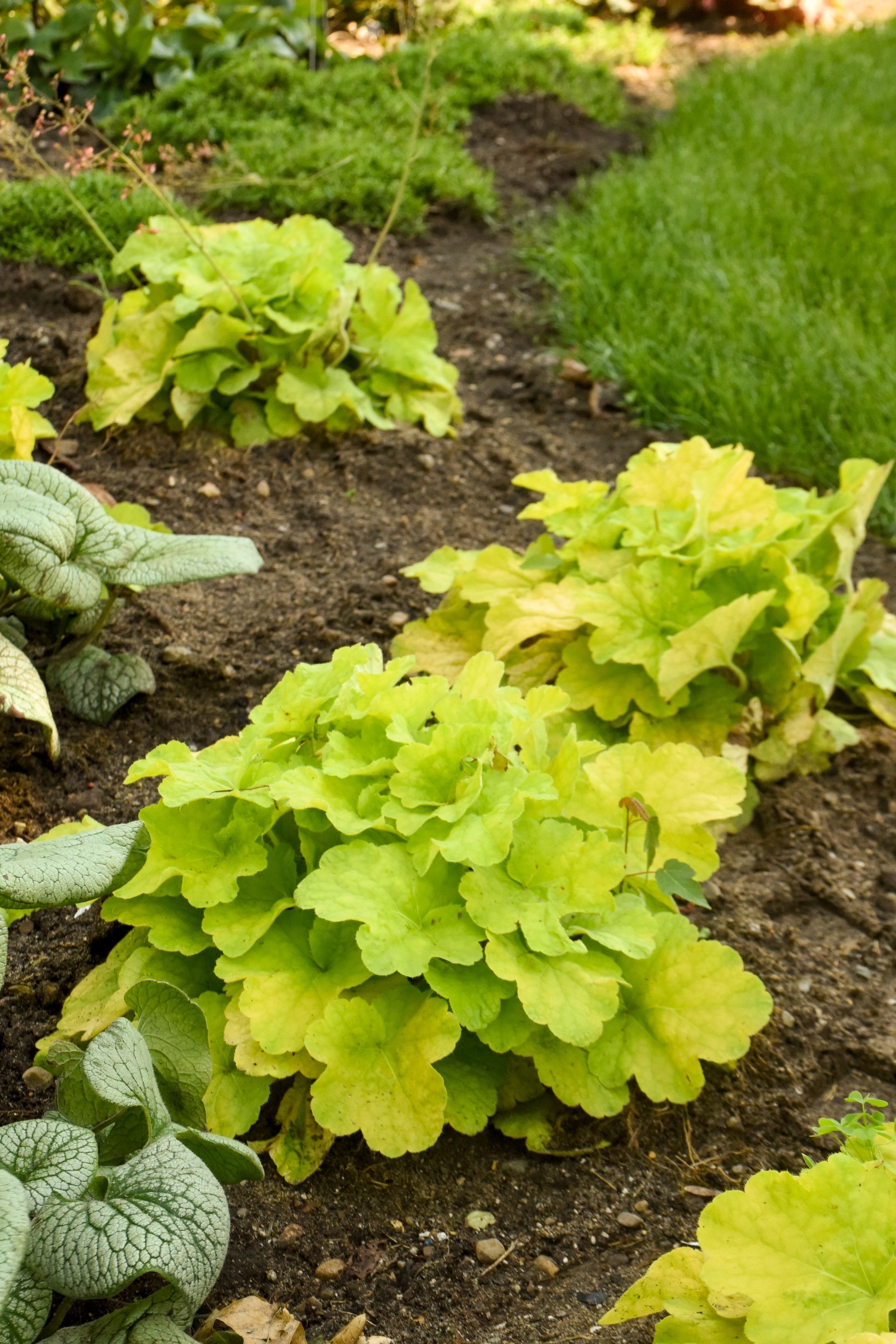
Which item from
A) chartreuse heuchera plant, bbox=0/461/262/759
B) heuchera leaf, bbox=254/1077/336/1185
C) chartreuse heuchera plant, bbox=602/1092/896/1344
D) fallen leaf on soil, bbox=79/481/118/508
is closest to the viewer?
chartreuse heuchera plant, bbox=602/1092/896/1344

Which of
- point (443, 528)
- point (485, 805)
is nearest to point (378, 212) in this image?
point (443, 528)

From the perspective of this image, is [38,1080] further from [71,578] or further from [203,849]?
[71,578]

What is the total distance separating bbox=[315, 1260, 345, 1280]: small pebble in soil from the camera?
1.54 meters

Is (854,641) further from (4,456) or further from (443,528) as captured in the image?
(4,456)

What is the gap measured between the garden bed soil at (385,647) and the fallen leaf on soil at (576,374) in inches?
1.0

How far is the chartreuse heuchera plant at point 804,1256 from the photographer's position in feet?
4.12

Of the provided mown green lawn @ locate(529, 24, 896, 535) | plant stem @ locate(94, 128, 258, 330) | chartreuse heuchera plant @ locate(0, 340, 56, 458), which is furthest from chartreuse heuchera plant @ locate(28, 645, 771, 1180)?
mown green lawn @ locate(529, 24, 896, 535)

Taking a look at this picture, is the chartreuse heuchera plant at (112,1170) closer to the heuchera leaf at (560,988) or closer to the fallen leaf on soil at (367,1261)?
the fallen leaf on soil at (367,1261)

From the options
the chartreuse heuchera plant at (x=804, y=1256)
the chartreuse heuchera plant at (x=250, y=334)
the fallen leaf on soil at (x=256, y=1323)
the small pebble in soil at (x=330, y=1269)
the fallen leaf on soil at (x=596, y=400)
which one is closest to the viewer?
the chartreuse heuchera plant at (x=804, y=1256)

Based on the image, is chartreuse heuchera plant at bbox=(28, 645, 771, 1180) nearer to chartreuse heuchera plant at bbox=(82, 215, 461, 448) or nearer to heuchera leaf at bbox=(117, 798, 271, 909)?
heuchera leaf at bbox=(117, 798, 271, 909)

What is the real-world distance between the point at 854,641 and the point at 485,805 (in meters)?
1.30

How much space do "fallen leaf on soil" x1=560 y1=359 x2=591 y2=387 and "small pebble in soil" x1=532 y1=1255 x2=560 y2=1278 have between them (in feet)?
10.0

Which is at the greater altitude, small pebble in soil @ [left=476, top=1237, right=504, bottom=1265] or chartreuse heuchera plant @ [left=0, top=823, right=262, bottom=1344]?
chartreuse heuchera plant @ [left=0, top=823, right=262, bottom=1344]

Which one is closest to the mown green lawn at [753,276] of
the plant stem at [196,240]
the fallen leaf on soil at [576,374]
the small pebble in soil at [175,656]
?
the fallen leaf on soil at [576,374]
